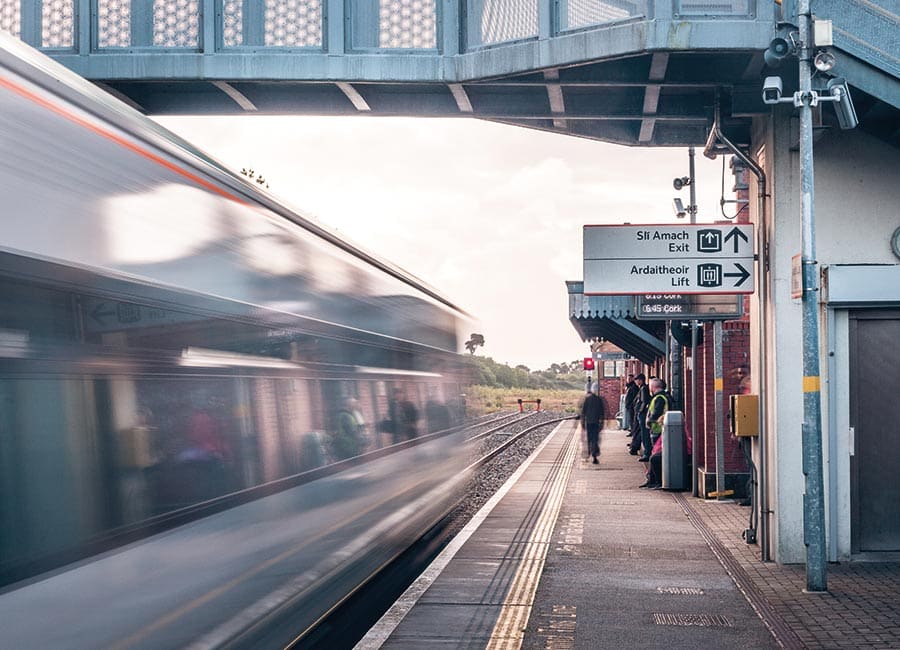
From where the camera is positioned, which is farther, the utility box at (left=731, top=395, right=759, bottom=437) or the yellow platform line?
the utility box at (left=731, top=395, right=759, bottom=437)

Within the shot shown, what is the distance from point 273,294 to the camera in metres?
5.29

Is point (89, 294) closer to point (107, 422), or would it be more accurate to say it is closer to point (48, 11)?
point (107, 422)

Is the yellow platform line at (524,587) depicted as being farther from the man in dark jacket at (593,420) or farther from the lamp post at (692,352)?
the man in dark jacket at (593,420)

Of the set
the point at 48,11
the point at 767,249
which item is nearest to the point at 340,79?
the point at 48,11

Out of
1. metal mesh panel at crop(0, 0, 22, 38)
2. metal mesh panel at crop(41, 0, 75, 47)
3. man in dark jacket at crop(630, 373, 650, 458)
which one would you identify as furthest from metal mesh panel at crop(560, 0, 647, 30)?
man in dark jacket at crop(630, 373, 650, 458)

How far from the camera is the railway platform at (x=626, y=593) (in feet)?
23.0

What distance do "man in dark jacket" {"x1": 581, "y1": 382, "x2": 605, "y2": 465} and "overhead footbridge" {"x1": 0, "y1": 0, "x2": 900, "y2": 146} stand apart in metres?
12.9

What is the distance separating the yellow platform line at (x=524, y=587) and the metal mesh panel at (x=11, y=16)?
583 centimetres

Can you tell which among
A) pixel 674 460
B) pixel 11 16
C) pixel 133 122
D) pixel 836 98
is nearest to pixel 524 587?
pixel 836 98

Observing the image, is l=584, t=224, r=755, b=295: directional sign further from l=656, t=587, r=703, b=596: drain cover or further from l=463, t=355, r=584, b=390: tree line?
l=463, t=355, r=584, b=390: tree line

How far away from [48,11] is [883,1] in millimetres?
6763

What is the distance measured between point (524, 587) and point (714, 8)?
473cm

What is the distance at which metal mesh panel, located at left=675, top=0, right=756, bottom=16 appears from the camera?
28.3 ft

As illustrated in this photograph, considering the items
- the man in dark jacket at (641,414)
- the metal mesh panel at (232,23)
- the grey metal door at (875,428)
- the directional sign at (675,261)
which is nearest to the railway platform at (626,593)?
the grey metal door at (875,428)
